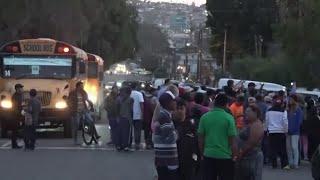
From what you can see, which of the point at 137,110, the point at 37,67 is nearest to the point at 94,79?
the point at 37,67

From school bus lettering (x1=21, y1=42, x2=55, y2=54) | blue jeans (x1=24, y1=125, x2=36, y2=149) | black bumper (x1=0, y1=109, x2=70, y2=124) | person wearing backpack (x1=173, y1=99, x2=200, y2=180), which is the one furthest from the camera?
school bus lettering (x1=21, y1=42, x2=55, y2=54)

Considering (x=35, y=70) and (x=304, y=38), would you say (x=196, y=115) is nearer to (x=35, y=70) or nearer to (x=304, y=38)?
(x=35, y=70)

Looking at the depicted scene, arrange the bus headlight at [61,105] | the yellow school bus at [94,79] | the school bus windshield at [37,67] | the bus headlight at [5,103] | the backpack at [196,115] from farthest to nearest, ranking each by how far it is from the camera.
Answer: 1. the yellow school bus at [94,79]
2. the school bus windshield at [37,67]
3. the bus headlight at [61,105]
4. the bus headlight at [5,103]
5. the backpack at [196,115]

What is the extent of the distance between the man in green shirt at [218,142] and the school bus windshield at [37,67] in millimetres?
15987

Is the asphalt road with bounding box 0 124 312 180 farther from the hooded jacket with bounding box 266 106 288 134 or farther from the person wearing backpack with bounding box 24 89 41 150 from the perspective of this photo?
the hooded jacket with bounding box 266 106 288 134

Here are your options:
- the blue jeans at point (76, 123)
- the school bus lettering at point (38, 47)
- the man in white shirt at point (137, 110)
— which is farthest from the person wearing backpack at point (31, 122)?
the school bus lettering at point (38, 47)

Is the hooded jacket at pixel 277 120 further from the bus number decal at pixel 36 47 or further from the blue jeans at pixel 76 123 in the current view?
the bus number decal at pixel 36 47

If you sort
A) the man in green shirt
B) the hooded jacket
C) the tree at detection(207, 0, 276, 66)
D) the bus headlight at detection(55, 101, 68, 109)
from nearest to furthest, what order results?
the man in green shirt < the hooded jacket < the bus headlight at detection(55, 101, 68, 109) < the tree at detection(207, 0, 276, 66)

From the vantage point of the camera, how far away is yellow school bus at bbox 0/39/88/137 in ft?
81.7

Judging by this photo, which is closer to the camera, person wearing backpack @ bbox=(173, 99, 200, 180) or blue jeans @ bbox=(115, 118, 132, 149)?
person wearing backpack @ bbox=(173, 99, 200, 180)

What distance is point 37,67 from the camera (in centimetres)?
2595

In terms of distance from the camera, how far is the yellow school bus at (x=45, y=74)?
81.7 feet

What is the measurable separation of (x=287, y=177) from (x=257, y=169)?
545cm

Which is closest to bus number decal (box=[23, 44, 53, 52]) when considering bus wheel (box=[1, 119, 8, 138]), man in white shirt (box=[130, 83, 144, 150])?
bus wheel (box=[1, 119, 8, 138])
